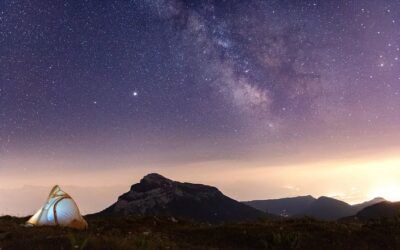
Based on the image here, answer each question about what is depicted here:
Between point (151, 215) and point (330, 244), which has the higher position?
point (151, 215)

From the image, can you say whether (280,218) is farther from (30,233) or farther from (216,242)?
(30,233)

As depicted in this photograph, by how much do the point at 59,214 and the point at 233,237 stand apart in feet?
29.8

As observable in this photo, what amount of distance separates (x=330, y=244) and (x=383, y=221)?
169 inches

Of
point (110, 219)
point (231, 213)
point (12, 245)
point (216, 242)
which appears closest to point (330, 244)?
Result: point (216, 242)

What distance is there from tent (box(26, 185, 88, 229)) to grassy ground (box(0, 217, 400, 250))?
3.13 m

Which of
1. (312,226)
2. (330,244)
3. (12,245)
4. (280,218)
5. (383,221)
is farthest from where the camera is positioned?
(280,218)

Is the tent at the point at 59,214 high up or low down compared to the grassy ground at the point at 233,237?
up

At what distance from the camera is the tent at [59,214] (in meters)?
19.6

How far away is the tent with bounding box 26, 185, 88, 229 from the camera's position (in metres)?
19.6

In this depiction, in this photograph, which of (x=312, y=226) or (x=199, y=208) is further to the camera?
(x=199, y=208)

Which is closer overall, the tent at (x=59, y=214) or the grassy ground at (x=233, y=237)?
the grassy ground at (x=233, y=237)

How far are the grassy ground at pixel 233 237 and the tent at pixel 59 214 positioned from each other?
313cm

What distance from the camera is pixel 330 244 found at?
13914 millimetres


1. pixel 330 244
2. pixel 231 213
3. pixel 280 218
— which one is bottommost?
pixel 330 244
